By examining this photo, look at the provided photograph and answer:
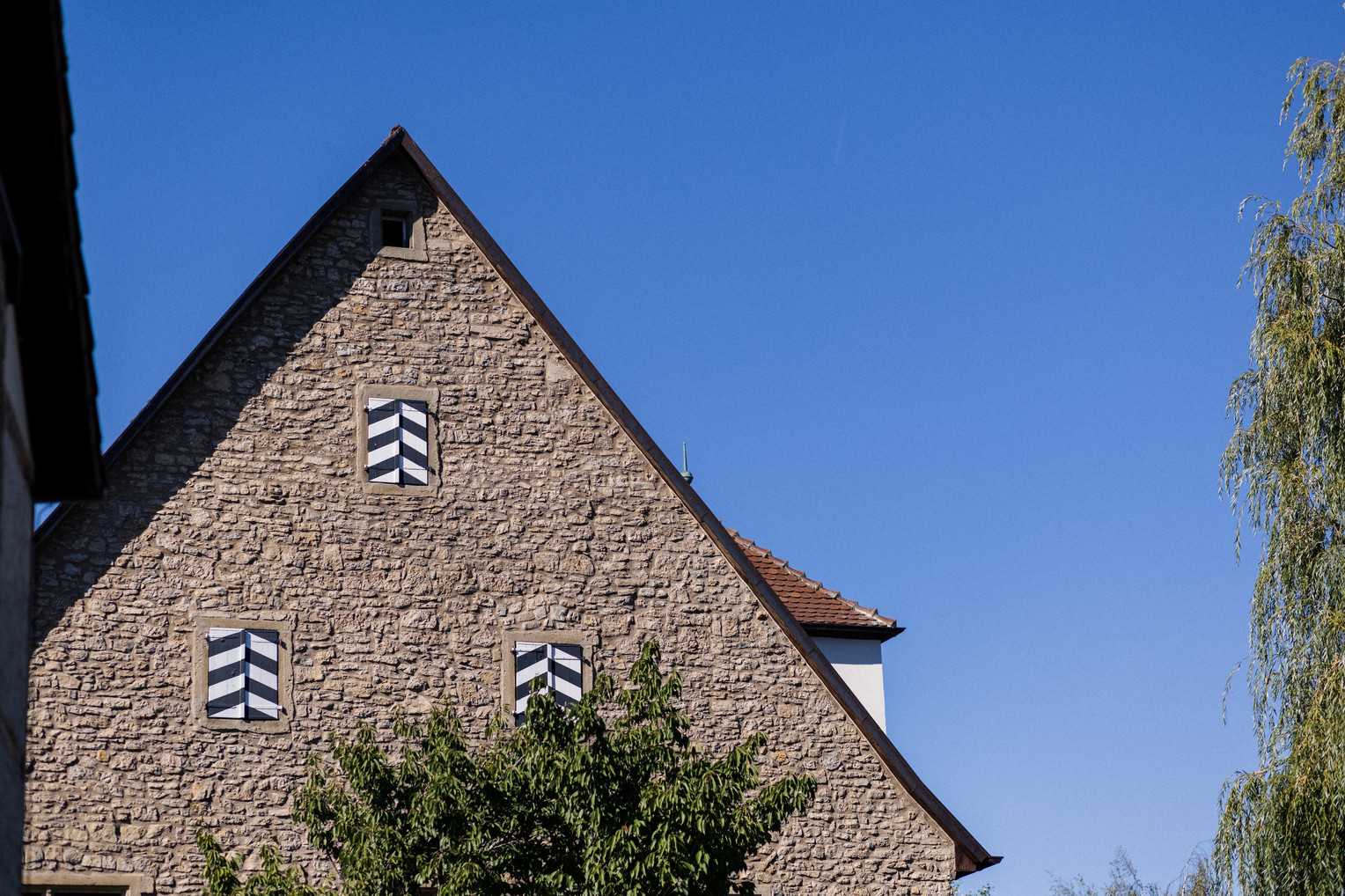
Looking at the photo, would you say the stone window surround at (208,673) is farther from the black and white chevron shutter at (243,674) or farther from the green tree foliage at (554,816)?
the green tree foliage at (554,816)

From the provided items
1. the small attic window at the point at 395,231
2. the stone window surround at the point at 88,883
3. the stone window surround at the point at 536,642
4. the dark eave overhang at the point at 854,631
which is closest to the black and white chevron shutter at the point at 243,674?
the stone window surround at the point at 88,883

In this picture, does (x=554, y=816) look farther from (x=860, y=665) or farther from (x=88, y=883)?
(x=860, y=665)

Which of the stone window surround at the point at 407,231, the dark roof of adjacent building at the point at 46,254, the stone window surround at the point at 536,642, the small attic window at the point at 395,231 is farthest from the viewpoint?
the small attic window at the point at 395,231

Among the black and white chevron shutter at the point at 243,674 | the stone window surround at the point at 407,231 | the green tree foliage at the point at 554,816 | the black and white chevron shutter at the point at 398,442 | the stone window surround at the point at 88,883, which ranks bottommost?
the stone window surround at the point at 88,883

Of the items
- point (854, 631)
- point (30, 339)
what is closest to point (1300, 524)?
point (854, 631)

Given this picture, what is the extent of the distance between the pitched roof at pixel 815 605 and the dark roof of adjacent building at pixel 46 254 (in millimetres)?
11769

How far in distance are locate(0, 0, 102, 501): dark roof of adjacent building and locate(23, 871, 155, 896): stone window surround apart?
23.9ft

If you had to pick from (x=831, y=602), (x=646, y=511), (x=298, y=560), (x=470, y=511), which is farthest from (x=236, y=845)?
(x=831, y=602)

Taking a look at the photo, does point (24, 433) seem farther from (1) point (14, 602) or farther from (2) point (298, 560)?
(2) point (298, 560)

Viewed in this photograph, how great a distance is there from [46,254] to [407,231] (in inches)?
408

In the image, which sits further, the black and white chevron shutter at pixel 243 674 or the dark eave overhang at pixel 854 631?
the dark eave overhang at pixel 854 631

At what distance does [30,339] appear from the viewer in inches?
284

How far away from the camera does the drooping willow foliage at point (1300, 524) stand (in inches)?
524

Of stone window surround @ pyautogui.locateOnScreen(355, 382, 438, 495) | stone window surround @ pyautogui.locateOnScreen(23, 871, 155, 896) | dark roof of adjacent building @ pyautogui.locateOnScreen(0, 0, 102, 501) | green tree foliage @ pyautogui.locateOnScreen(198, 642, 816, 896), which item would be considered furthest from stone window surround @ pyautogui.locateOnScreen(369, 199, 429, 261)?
dark roof of adjacent building @ pyautogui.locateOnScreen(0, 0, 102, 501)
